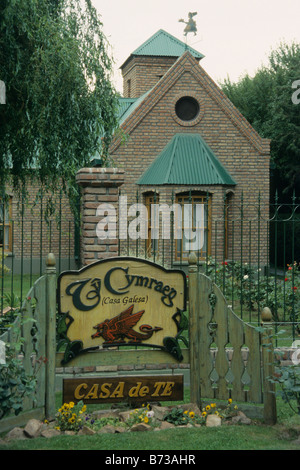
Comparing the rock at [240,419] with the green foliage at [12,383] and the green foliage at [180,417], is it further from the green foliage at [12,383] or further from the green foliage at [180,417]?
the green foliage at [12,383]

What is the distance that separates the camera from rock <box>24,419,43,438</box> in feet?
17.4

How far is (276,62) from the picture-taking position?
100 feet

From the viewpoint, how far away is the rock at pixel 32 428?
529 cm

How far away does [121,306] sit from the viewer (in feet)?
19.5

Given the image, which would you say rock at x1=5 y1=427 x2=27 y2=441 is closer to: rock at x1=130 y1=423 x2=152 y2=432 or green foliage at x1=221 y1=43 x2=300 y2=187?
rock at x1=130 y1=423 x2=152 y2=432

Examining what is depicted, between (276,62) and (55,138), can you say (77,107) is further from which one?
(276,62)

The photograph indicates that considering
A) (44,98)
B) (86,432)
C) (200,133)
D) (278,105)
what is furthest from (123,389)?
(278,105)

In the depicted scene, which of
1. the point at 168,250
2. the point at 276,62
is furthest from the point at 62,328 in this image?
the point at 276,62

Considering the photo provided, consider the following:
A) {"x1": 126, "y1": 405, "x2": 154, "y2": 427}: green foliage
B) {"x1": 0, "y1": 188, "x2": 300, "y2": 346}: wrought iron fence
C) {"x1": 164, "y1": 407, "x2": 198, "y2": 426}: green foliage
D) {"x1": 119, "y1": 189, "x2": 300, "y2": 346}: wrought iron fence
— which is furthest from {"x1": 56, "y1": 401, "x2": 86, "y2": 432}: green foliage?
{"x1": 0, "y1": 188, "x2": 300, "y2": 346}: wrought iron fence

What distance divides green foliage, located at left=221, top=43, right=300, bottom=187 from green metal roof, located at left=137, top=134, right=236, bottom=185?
9069 mm

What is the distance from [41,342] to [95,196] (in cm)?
208

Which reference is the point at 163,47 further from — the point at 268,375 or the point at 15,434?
the point at 15,434
